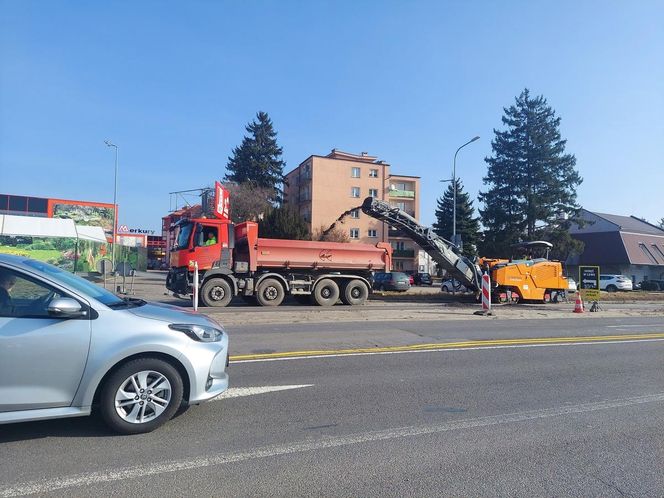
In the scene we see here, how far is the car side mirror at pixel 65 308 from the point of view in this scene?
421 centimetres

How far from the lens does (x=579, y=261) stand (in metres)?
56.5

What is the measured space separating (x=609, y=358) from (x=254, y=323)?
8140 mm

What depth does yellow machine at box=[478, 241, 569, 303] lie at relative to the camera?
74.5 ft

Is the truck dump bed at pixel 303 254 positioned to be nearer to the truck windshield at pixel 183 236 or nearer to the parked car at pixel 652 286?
the truck windshield at pixel 183 236

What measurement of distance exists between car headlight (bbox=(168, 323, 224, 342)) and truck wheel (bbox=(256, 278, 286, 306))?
46.0ft

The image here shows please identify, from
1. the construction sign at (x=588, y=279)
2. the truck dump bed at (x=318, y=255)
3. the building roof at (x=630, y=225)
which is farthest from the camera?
the building roof at (x=630, y=225)

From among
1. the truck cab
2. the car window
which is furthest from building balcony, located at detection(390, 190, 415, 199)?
the car window

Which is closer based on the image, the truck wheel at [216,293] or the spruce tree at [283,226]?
the truck wheel at [216,293]

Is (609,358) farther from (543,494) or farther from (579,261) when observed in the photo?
(579,261)

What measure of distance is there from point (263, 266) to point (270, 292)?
3.38 feet

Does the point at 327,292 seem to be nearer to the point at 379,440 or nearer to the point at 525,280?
the point at 525,280

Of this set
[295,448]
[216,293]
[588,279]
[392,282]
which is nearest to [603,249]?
[392,282]

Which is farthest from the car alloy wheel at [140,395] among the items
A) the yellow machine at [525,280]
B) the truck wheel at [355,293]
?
the yellow machine at [525,280]

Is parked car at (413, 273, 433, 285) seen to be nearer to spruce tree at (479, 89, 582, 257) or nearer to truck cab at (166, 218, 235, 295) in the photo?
spruce tree at (479, 89, 582, 257)
